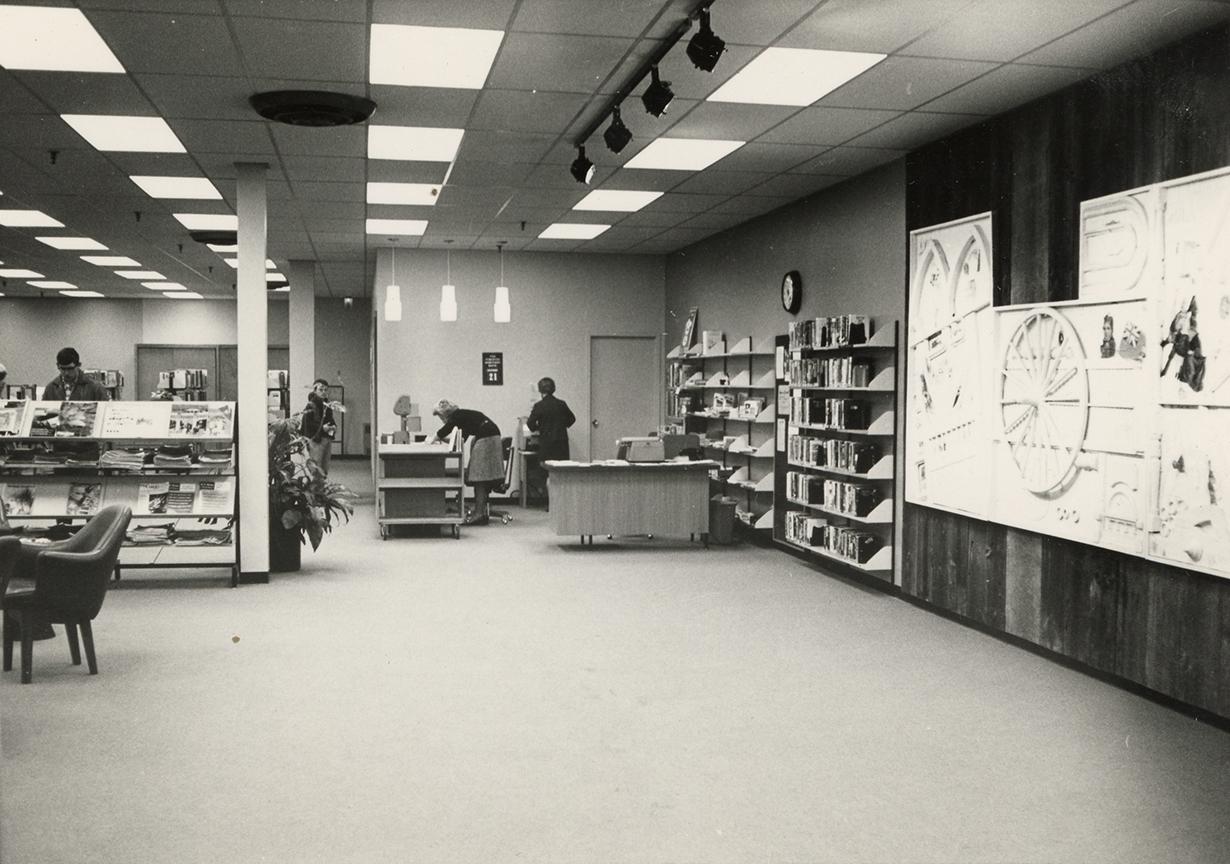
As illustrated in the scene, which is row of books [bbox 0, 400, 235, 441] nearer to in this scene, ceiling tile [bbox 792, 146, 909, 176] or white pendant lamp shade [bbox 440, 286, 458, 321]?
white pendant lamp shade [bbox 440, 286, 458, 321]

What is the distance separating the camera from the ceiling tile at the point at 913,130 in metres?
6.82

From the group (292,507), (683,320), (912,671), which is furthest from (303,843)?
(683,320)

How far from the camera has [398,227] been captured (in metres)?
11.8

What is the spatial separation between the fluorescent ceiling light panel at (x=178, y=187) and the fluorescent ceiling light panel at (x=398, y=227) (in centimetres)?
190

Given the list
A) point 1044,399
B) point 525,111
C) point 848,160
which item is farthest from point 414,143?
point 1044,399

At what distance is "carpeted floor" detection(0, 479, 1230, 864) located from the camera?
364 cm

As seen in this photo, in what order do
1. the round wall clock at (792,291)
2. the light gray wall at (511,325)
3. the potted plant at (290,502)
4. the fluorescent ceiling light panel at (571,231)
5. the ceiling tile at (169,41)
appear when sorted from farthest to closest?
the light gray wall at (511,325) < the fluorescent ceiling light panel at (571,231) < the round wall clock at (792,291) < the potted plant at (290,502) < the ceiling tile at (169,41)

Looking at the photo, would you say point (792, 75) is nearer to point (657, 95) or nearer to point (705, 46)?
point (657, 95)

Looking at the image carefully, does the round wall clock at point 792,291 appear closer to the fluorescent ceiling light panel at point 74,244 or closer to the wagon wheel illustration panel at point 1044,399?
the wagon wheel illustration panel at point 1044,399

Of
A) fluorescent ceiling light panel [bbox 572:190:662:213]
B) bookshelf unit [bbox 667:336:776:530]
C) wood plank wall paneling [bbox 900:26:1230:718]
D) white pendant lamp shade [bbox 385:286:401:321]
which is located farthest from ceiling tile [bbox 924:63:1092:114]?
white pendant lamp shade [bbox 385:286:401:321]

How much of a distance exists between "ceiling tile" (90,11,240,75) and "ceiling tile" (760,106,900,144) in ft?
11.3

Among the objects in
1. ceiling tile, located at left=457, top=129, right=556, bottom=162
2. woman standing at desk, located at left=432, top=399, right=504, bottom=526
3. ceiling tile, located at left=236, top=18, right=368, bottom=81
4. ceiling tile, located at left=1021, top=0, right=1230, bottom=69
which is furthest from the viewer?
woman standing at desk, located at left=432, top=399, right=504, bottom=526

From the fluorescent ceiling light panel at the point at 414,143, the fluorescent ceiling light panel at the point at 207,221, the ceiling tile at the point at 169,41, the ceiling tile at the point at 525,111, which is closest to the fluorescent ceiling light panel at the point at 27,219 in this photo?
the fluorescent ceiling light panel at the point at 207,221

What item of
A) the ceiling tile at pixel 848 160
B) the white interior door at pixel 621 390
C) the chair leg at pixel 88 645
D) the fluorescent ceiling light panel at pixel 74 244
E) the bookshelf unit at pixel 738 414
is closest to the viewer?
the chair leg at pixel 88 645
